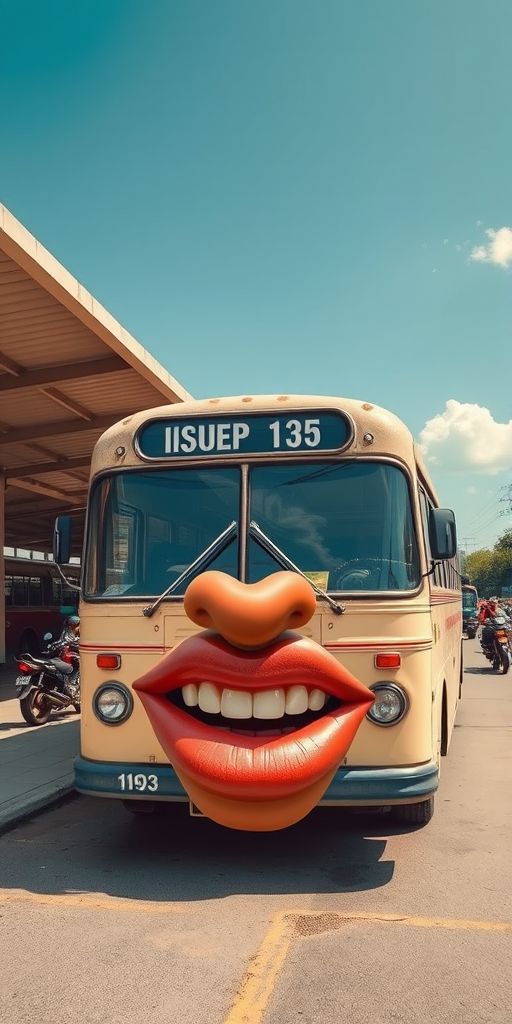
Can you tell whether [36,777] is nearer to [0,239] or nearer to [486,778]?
[486,778]

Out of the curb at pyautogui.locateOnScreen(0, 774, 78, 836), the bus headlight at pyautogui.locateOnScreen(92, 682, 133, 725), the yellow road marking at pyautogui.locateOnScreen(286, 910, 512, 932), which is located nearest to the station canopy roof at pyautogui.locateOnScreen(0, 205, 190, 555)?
the curb at pyautogui.locateOnScreen(0, 774, 78, 836)

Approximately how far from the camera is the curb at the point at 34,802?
6488 mm

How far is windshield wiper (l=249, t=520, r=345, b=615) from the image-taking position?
4988mm

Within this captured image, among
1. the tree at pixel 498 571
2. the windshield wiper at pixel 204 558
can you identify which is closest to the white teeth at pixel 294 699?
the windshield wiper at pixel 204 558

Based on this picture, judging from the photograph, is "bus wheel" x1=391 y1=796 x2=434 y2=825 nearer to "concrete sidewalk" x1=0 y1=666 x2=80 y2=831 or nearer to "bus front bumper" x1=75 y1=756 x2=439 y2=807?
"bus front bumper" x1=75 y1=756 x2=439 y2=807

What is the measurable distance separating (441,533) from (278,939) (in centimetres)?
267

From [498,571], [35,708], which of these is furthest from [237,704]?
[498,571]

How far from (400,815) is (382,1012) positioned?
2.50 meters

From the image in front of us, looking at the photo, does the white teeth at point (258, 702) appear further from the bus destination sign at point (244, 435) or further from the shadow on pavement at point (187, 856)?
the bus destination sign at point (244, 435)

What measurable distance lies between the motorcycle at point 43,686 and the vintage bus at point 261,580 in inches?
229

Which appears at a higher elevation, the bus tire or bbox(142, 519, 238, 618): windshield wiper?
bbox(142, 519, 238, 618): windshield wiper

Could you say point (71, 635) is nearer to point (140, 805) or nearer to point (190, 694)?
point (140, 805)

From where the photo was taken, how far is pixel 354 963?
152 inches

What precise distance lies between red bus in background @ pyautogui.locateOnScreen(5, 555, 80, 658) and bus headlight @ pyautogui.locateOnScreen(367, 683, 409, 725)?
16296 mm
